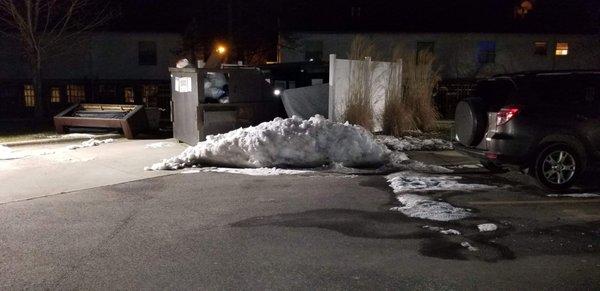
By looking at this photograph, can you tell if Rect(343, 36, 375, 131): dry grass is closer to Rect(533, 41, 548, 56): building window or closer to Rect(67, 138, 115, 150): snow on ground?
Rect(67, 138, 115, 150): snow on ground

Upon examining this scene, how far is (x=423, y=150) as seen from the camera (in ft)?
39.7

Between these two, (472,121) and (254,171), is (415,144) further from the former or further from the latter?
(254,171)

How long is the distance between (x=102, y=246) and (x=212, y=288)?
1706 millimetres

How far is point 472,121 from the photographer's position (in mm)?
8078

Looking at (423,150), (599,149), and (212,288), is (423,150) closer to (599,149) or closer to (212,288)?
(599,149)

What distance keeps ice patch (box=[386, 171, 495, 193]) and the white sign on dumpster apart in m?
5.61

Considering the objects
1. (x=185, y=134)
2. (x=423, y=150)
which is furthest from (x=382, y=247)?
(x=185, y=134)

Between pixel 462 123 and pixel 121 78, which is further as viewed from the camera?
pixel 121 78

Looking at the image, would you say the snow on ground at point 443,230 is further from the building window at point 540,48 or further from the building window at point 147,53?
the building window at point 540,48

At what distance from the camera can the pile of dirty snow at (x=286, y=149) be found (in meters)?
9.75

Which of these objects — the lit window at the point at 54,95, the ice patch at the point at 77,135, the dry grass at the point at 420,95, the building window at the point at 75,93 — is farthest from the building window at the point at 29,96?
the dry grass at the point at 420,95

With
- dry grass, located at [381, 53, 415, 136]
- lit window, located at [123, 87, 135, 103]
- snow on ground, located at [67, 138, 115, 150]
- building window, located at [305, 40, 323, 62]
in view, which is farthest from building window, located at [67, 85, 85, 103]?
dry grass, located at [381, 53, 415, 136]

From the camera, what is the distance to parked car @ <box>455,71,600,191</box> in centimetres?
764

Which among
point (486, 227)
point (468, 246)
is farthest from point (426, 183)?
point (468, 246)
